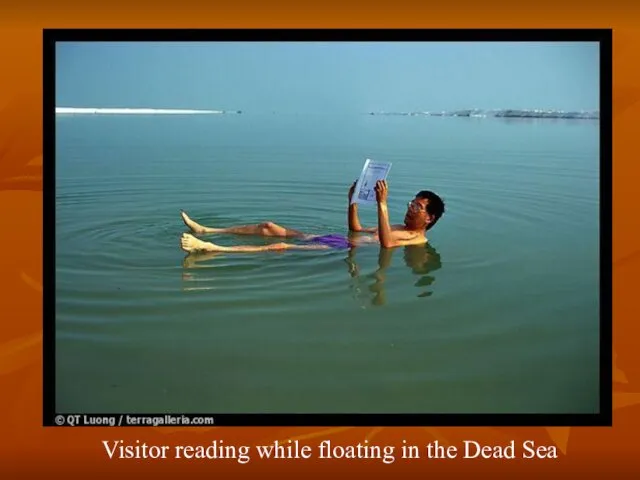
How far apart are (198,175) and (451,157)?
2.35 meters

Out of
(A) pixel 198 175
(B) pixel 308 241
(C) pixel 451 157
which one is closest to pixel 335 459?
(B) pixel 308 241

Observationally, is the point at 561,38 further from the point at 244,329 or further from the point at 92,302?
the point at 92,302

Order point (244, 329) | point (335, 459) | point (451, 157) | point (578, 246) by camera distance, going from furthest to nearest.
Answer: point (451, 157) < point (578, 246) < point (244, 329) < point (335, 459)

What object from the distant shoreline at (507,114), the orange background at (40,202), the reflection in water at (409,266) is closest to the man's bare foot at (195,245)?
the reflection in water at (409,266)

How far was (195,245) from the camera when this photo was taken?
20.0 feet

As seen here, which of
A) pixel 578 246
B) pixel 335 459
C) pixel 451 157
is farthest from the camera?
pixel 451 157

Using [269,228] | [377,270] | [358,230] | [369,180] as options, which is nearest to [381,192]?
[369,180]

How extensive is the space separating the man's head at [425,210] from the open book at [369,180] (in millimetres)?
562

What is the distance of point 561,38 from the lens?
4.82 m

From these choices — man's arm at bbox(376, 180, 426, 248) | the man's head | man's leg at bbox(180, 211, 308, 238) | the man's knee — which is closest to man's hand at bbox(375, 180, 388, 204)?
man's arm at bbox(376, 180, 426, 248)

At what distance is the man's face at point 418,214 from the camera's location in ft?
21.1

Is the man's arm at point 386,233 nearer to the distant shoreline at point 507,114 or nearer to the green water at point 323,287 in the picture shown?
the green water at point 323,287

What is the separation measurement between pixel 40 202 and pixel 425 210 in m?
2.59

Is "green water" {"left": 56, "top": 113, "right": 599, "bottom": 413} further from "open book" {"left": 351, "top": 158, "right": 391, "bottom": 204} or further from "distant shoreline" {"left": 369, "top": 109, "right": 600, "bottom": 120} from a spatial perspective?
"open book" {"left": 351, "top": 158, "right": 391, "bottom": 204}
